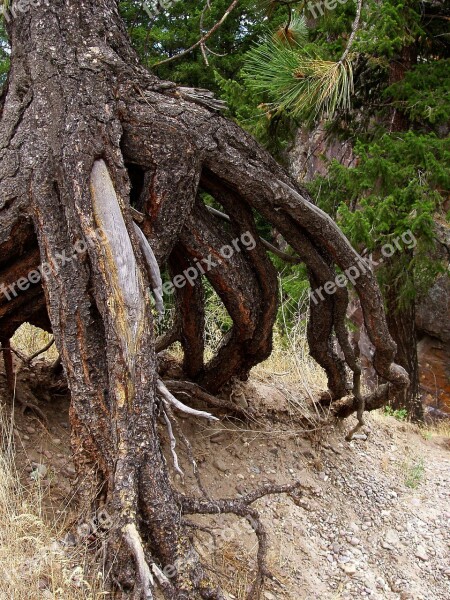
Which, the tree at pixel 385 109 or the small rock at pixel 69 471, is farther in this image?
the tree at pixel 385 109

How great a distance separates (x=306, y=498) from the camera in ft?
13.0

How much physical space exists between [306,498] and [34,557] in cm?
194

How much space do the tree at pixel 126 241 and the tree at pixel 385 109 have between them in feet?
7.05

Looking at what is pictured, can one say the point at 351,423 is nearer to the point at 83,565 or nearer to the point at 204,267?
the point at 204,267

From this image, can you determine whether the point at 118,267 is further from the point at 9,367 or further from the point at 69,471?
the point at 9,367

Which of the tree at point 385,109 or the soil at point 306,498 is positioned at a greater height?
the tree at point 385,109

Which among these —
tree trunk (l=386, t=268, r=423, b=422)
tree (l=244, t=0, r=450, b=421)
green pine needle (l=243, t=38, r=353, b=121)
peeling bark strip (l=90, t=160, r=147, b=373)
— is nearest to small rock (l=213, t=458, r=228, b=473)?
peeling bark strip (l=90, t=160, r=147, b=373)

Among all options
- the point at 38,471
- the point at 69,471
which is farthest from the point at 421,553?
the point at 38,471

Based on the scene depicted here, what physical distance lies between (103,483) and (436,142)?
4952mm

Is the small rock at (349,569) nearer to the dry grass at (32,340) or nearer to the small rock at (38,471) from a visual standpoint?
the small rock at (38,471)

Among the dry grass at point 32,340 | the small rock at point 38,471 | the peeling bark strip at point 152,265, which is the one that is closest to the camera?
the peeling bark strip at point 152,265

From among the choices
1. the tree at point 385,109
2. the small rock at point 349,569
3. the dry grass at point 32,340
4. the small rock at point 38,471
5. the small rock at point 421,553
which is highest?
the tree at point 385,109

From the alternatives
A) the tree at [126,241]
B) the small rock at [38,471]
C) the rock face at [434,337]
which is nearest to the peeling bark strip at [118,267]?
the tree at [126,241]

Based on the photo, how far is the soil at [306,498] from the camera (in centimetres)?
320
